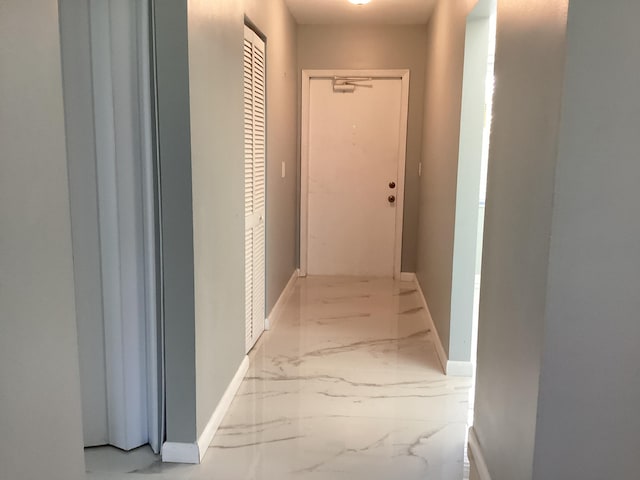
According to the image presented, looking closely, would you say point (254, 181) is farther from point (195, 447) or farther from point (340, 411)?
point (195, 447)

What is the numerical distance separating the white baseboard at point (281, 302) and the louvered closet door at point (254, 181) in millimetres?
123

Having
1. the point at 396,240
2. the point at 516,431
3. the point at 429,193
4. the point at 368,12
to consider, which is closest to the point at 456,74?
the point at 429,193

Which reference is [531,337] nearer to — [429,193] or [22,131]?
[22,131]

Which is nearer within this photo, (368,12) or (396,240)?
(368,12)

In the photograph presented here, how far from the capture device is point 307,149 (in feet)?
17.7

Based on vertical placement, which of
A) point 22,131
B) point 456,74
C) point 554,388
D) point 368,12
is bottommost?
point 554,388

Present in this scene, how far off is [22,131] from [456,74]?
255cm

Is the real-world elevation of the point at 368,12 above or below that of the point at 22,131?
above

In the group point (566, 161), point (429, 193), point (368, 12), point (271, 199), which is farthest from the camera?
point (368, 12)

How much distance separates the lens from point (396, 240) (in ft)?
17.9

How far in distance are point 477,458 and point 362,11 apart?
375 cm

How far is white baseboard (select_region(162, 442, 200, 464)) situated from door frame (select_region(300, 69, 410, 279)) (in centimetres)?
337

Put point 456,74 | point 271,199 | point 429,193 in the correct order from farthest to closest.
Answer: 1. point 429,193
2. point 271,199
3. point 456,74

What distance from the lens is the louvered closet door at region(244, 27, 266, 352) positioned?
3.19 metres
